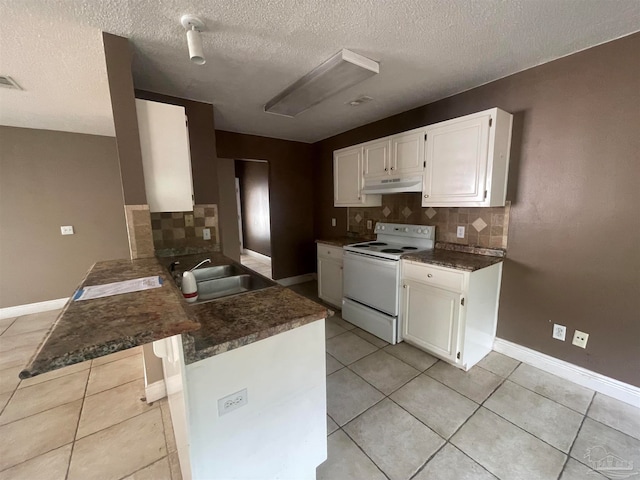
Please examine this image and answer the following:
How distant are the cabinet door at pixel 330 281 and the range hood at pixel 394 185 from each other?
101cm

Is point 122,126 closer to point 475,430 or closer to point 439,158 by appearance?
point 439,158

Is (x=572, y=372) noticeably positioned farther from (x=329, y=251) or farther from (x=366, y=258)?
(x=329, y=251)

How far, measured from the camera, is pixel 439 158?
7.89 feet

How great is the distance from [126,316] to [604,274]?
284cm

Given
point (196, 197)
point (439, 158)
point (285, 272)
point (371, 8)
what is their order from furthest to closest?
point (285, 272) < point (196, 197) < point (439, 158) < point (371, 8)

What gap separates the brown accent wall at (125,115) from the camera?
1598mm

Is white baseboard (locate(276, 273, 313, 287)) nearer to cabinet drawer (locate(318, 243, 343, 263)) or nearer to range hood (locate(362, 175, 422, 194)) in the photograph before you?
cabinet drawer (locate(318, 243, 343, 263))

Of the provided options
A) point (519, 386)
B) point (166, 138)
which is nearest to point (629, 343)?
point (519, 386)

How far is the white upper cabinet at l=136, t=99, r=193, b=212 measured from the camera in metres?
1.80

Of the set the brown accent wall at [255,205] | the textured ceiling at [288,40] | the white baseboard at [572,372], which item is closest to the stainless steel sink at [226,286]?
the textured ceiling at [288,40]

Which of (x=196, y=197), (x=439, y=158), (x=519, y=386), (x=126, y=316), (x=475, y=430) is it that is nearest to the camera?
(x=126, y=316)

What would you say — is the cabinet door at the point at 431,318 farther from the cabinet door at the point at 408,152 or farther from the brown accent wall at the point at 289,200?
the brown accent wall at the point at 289,200

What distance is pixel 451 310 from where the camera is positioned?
2.18 metres

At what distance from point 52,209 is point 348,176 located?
395 cm
